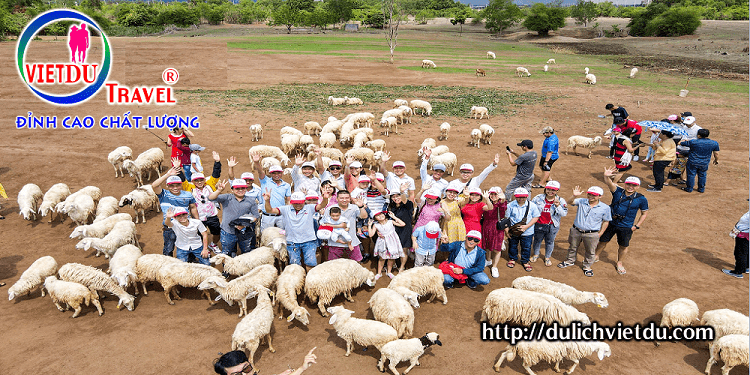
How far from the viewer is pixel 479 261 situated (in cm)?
781

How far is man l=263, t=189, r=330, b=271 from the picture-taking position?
7453 millimetres

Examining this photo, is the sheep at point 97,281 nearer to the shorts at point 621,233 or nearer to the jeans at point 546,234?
the jeans at point 546,234

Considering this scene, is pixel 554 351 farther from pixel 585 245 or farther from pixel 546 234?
pixel 585 245

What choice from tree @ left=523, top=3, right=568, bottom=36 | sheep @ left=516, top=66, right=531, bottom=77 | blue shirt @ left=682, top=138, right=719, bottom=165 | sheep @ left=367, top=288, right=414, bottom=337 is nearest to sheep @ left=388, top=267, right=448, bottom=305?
sheep @ left=367, top=288, right=414, bottom=337

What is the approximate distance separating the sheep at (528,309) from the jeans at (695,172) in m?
9.75

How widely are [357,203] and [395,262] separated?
1.77m

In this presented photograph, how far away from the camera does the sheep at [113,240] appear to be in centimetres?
812

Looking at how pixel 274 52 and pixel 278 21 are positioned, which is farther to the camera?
pixel 278 21

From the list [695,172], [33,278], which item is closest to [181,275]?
[33,278]

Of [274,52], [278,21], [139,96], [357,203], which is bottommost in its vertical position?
[357,203]

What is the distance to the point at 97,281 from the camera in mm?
7172

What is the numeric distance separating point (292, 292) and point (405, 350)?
2.27m

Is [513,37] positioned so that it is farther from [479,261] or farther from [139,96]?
[479,261]

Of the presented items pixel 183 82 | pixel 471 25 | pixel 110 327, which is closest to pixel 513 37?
pixel 471 25
